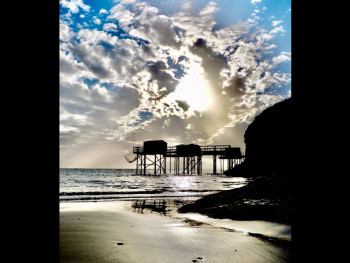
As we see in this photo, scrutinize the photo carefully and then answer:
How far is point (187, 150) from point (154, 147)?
304 inches

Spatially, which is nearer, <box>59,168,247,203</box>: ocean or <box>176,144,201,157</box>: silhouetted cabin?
<box>59,168,247,203</box>: ocean

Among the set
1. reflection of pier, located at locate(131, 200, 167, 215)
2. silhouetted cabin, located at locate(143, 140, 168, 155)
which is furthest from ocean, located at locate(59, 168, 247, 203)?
silhouetted cabin, located at locate(143, 140, 168, 155)

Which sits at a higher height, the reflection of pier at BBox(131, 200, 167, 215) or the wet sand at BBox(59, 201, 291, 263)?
the wet sand at BBox(59, 201, 291, 263)

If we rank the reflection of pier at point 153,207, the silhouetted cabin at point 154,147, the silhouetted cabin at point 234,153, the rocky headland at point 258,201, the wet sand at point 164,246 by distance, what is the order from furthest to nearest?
the silhouetted cabin at point 234,153
the silhouetted cabin at point 154,147
the reflection of pier at point 153,207
the rocky headland at point 258,201
the wet sand at point 164,246

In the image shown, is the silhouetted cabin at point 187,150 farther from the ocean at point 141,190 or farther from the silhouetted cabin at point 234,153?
the ocean at point 141,190

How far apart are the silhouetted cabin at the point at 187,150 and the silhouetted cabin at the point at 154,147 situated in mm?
4567

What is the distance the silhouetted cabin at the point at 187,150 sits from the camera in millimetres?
51875

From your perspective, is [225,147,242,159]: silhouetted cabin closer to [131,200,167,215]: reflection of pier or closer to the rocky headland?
[131,200,167,215]: reflection of pier

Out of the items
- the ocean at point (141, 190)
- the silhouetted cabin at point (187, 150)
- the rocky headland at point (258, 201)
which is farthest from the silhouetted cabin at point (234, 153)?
the rocky headland at point (258, 201)

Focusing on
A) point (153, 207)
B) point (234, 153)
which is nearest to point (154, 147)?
point (234, 153)

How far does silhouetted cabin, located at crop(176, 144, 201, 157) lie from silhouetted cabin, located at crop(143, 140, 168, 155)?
4.57 m

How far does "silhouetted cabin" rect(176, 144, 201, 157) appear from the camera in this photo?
5188 cm
